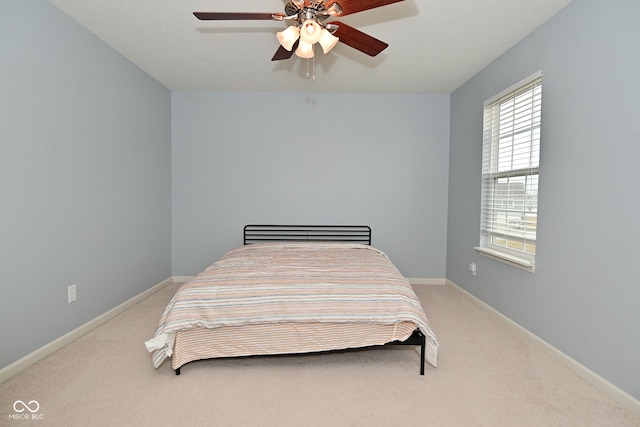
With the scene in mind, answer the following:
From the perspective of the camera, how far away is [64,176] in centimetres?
250

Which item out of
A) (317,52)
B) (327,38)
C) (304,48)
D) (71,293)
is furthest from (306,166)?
(71,293)

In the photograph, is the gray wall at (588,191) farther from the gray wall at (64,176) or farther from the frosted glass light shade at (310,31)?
the gray wall at (64,176)

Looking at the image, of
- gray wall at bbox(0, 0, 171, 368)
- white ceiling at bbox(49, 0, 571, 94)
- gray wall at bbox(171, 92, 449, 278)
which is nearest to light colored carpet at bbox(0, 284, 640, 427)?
gray wall at bbox(0, 0, 171, 368)

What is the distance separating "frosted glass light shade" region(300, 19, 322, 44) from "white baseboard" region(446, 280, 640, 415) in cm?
288

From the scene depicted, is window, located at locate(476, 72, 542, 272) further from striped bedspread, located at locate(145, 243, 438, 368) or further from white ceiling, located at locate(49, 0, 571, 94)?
striped bedspread, located at locate(145, 243, 438, 368)

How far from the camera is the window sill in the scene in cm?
263

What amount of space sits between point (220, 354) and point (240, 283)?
50 centimetres

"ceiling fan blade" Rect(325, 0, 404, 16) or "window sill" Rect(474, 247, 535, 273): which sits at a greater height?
"ceiling fan blade" Rect(325, 0, 404, 16)

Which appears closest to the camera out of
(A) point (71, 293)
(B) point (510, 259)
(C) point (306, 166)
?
(A) point (71, 293)

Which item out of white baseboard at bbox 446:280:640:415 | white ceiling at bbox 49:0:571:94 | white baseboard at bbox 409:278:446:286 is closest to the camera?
white baseboard at bbox 446:280:640:415

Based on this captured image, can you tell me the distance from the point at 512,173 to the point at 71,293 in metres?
4.12

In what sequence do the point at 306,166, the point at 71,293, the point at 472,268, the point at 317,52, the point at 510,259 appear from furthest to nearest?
the point at 306,166 → the point at 472,268 → the point at 317,52 → the point at 510,259 → the point at 71,293

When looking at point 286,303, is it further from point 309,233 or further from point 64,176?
point 309,233

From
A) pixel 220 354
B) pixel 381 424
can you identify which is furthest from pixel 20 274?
pixel 381 424
